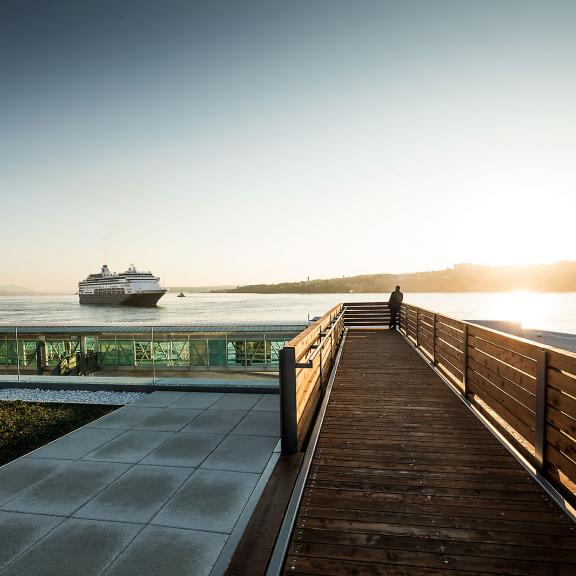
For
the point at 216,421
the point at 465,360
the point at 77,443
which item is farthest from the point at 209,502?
the point at 465,360

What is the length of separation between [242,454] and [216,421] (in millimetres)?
1370

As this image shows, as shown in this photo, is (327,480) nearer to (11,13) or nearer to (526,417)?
(526,417)

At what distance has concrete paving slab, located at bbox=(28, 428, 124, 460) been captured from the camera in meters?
4.63

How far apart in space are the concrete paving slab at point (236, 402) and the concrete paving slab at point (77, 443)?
1.66 m

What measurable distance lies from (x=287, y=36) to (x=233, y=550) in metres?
14.5

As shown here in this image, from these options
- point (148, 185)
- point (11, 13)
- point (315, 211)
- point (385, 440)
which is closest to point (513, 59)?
point (385, 440)

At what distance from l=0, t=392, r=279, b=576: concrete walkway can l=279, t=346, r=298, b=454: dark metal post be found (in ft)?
0.88

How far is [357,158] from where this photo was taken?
19.8 meters

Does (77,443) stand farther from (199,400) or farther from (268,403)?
(268,403)

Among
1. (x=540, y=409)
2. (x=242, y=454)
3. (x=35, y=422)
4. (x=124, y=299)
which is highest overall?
(x=540, y=409)

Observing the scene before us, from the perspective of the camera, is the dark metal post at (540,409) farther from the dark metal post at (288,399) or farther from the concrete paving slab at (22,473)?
the concrete paving slab at (22,473)

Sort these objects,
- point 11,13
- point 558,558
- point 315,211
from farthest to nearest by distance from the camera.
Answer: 1. point 315,211
2. point 11,13
3. point 558,558

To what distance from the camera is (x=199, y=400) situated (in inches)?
274

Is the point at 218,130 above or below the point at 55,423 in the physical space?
above
